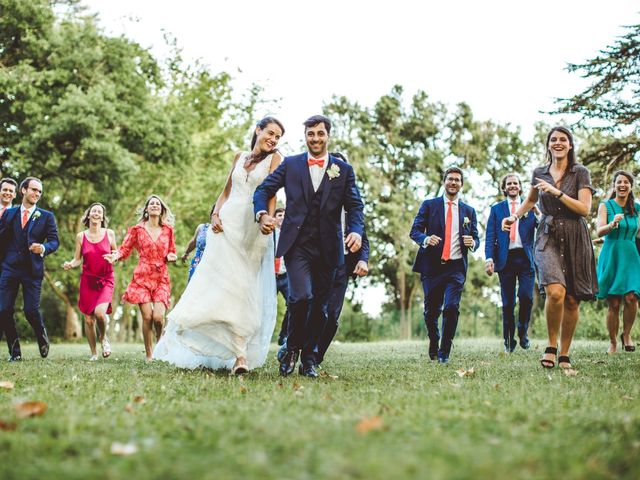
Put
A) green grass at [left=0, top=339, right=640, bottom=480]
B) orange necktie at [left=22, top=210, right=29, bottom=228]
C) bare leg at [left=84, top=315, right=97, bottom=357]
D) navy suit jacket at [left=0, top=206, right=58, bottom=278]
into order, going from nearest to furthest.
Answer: green grass at [left=0, top=339, right=640, bottom=480], navy suit jacket at [left=0, top=206, right=58, bottom=278], orange necktie at [left=22, top=210, right=29, bottom=228], bare leg at [left=84, top=315, right=97, bottom=357]

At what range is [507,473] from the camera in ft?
9.63

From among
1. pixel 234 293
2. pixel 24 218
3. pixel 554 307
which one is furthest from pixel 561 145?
pixel 24 218

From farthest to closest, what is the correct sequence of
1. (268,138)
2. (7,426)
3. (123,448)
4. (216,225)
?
(268,138), (216,225), (7,426), (123,448)

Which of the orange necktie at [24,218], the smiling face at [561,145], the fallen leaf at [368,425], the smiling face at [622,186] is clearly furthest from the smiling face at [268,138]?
the smiling face at [622,186]

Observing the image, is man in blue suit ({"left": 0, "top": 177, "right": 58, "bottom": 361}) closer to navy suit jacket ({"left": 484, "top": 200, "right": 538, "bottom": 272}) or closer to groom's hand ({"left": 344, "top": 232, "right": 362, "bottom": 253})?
groom's hand ({"left": 344, "top": 232, "right": 362, "bottom": 253})

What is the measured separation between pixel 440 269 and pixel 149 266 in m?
4.51

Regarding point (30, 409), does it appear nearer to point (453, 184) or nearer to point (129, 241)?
point (453, 184)

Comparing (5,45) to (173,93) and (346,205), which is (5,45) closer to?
(173,93)

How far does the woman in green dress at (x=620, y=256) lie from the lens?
10992 mm

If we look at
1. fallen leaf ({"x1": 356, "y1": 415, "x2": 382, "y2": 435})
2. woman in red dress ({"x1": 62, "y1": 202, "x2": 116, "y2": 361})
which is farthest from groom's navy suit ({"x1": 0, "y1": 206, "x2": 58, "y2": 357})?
fallen leaf ({"x1": 356, "y1": 415, "x2": 382, "y2": 435})

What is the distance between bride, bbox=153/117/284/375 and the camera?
314 inches

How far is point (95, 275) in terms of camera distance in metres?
11.4

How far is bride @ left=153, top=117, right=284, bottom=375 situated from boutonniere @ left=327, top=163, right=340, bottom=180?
0.97 metres

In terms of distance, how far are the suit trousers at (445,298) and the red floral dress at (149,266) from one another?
3926 mm
